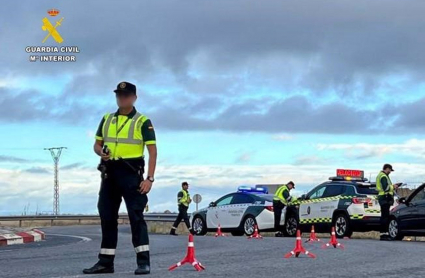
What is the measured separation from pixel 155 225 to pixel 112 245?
79.3 ft

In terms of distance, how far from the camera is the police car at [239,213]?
23312mm

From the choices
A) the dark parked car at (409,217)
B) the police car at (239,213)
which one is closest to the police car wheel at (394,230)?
the dark parked car at (409,217)

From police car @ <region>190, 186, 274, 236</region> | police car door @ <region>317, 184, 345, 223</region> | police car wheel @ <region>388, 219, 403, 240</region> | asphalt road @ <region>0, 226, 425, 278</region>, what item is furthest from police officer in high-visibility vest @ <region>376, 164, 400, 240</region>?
asphalt road @ <region>0, 226, 425, 278</region>

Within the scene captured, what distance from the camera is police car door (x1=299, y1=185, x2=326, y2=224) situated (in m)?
22.0

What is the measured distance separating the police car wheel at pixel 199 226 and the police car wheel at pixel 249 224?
235 cm

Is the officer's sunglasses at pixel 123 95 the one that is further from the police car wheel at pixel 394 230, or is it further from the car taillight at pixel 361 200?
the car taillight at pixel 361 200

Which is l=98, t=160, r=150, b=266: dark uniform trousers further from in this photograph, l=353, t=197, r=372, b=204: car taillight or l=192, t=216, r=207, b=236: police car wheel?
l=192, t=216, r=207, b=236: police car wheel

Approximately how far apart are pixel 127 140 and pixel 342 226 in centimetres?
1313

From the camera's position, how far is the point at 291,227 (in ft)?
75.7

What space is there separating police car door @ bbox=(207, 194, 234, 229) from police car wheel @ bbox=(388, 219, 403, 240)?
6.16m

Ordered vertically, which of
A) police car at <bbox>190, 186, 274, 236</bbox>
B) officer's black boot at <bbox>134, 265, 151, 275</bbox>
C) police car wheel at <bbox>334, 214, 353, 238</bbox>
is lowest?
officer's black boot at <bbox>134, 265, 151, 275</bbox>

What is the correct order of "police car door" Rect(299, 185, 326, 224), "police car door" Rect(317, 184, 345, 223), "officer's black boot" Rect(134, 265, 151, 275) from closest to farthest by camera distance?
1. "officer's black boot" Rect(134, 265, 151, 275)
2. "police car door" Rect(317, 184, 345, 223)
3. "police car door" Rect(299, 185, 326, 224)

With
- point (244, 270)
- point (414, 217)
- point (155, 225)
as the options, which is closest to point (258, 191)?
point (414, 217)

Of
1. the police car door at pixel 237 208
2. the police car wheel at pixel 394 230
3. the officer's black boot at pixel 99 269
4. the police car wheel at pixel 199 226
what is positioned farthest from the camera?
the police car wheel at pixel 199 226
